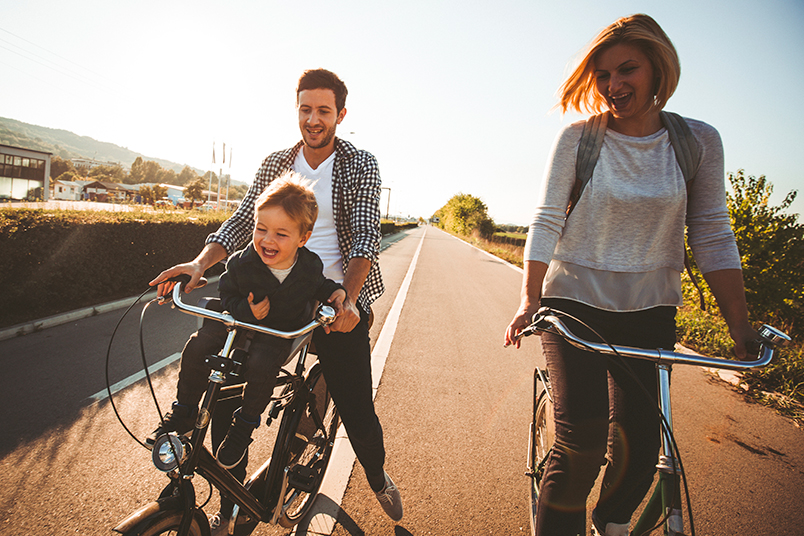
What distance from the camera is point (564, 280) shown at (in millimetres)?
1820

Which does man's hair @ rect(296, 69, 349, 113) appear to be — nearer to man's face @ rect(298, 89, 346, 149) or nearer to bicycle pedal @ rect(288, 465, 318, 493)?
man's face @ rect(298, 89, 346, 149)

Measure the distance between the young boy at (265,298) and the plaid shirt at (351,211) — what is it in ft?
1.35

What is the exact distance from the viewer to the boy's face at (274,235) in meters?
1.56

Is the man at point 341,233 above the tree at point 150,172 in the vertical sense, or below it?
below

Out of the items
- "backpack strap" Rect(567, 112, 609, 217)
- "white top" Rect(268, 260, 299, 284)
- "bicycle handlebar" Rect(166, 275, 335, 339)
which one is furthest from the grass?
"white top" Rect(268, 260, 299, 284)

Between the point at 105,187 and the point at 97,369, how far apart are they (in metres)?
110

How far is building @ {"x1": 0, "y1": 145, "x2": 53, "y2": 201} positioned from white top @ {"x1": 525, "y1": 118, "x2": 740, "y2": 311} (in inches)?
2307

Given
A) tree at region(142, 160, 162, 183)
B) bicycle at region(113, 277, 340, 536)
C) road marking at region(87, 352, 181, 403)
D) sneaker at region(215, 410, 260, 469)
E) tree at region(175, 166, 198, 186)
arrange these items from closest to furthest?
1. bicycle at region(113, 277, 340, 536)
2. sneaker at region(215, 410, 260, 469)
3. road marking at region(87, 352, 181, 403)
4. tree at region(142, 160, 162, 183)
5. tree at region(175, 166, 198, 186)

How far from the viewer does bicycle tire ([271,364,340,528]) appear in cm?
198

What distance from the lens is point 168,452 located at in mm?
1365

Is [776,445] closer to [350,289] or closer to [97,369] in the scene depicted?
[350,289]

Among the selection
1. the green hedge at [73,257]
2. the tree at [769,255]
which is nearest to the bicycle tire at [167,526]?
the green hedge at [73,257]

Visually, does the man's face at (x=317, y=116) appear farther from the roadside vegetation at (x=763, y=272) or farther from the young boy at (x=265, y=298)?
the roadside vegetation at (x=763, y=272)

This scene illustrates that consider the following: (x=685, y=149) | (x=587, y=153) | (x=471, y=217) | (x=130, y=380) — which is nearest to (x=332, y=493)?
(x=587, y=153)
